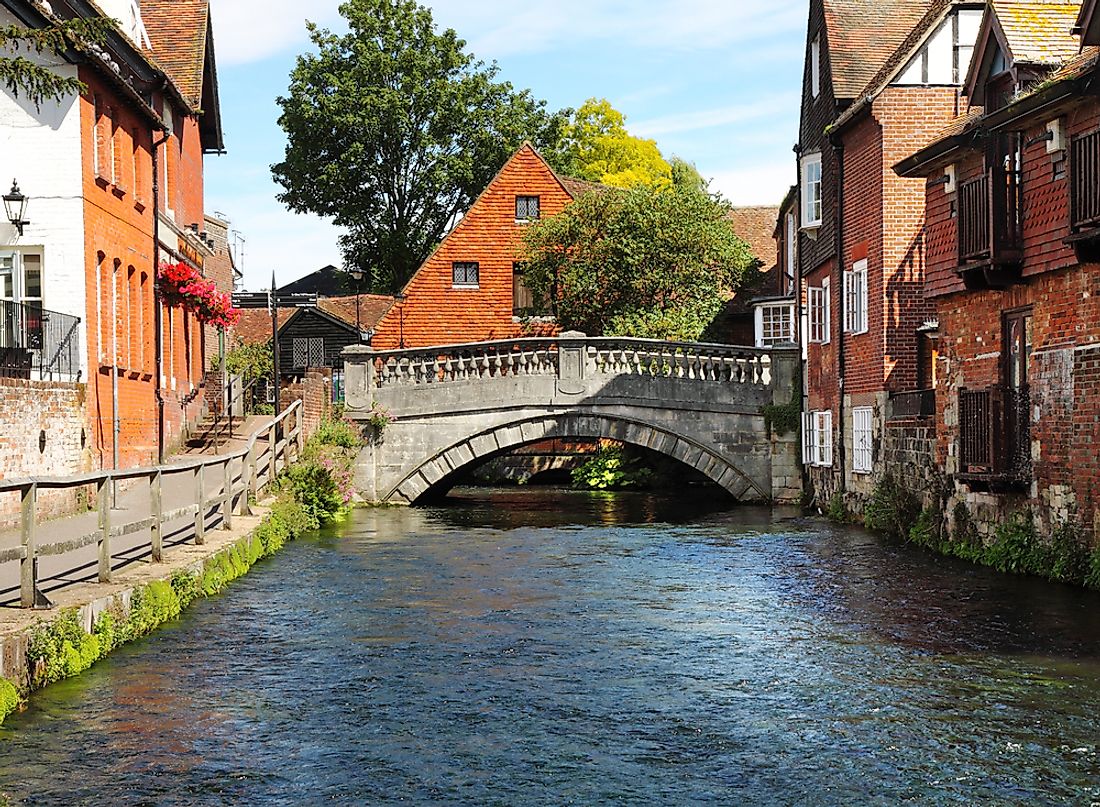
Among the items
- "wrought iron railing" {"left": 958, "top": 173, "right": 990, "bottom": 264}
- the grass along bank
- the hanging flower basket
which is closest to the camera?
the grass along bank

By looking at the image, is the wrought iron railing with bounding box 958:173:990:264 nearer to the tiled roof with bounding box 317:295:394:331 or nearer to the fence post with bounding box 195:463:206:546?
the fence post with bounding box 195:463:206:546

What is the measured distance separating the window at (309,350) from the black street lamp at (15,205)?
36774 millimetres

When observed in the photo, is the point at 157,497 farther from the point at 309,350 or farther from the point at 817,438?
the point at 309,350

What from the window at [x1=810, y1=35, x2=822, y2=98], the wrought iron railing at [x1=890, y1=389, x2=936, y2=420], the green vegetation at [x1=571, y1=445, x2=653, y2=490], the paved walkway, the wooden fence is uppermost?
the window at [x1=810, y1=35, x2=822, y2=98]

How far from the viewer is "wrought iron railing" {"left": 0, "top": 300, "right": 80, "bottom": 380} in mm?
20906

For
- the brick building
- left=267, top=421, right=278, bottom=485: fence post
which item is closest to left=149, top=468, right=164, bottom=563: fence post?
the brick building

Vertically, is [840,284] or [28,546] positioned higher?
[840,284]

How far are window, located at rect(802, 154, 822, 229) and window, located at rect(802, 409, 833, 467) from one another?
13.4 ft

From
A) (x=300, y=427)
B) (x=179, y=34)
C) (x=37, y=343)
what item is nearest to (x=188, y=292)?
(x=300, y=427)

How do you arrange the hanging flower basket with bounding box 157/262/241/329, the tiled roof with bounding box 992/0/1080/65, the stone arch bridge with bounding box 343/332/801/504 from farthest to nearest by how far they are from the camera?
the stone arch bridge with bounding box 343/332/801/504 < the hanging flower basket with bounding box 157/262/241/329 < the tiled roof with bounding box 992/0/1080/65

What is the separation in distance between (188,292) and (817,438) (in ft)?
43.5

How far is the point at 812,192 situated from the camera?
1232 inches

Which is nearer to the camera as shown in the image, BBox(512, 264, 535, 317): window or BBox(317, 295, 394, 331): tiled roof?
BBox(512, 264, 535, 317): window

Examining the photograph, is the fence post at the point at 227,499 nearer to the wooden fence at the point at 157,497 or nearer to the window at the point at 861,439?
the wooden fence at the point at 157,497
